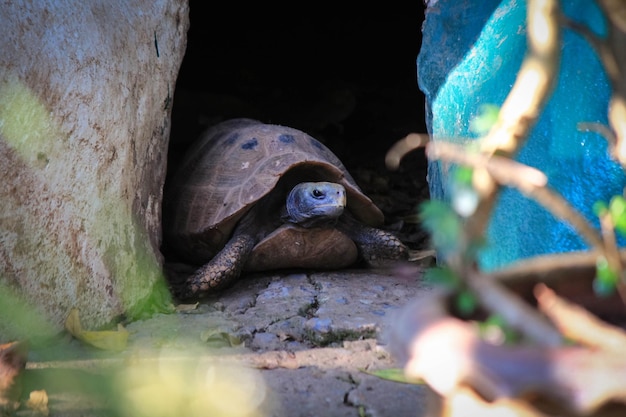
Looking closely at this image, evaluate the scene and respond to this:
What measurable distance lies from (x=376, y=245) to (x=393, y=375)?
1.81m

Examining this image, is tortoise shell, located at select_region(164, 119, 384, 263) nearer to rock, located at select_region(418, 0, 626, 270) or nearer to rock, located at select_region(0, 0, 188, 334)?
rock, located at select_region(0, 0, 188, 334)

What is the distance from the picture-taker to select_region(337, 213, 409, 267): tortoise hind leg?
3.80 m

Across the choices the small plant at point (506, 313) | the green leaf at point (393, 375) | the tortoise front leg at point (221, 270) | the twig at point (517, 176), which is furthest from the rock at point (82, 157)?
the twig at point (517, 176)

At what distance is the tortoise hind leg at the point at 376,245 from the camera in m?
3.80

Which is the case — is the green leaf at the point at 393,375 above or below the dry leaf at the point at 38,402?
below

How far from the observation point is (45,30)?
2.33m

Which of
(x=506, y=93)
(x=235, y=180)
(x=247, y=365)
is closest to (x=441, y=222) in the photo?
(x=247, y=365)

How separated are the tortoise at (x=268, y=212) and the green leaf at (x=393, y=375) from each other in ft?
4.65

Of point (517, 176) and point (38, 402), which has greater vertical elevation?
point (517, 176)

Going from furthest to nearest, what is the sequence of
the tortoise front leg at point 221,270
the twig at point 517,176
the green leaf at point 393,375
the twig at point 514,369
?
the tortoise front leg at point 221,270 → the green leaf at point 393,375 → the twig at point 517,176 → the twig at point 514,369

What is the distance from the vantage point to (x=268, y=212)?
A: 12.7ft

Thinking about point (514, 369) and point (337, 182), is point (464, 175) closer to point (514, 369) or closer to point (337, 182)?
point (514, 369)

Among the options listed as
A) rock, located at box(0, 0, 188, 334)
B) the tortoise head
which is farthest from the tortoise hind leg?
rock, located at box(0, 0, 188, 334)

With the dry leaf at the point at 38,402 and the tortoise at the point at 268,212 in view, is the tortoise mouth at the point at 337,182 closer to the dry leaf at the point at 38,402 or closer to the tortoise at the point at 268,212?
the tortoise at the point at 268,212
